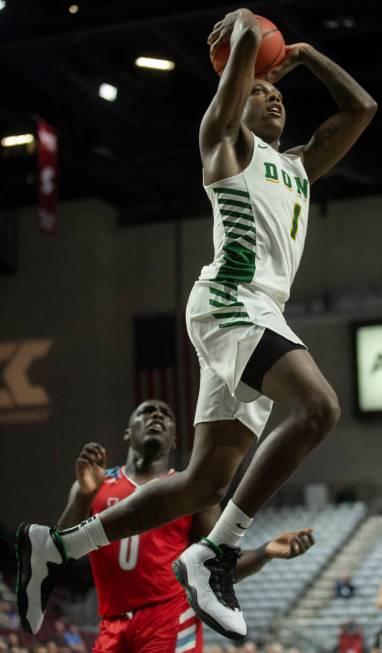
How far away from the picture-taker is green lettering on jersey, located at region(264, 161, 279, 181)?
4922 mm

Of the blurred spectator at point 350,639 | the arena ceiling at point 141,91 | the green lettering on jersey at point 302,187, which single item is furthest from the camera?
the arena ceiling at point 141,91

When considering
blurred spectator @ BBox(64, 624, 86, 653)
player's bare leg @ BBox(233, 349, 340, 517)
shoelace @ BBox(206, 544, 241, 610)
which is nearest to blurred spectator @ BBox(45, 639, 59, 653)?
blurred spectator @ BBox(64, 624, 86, 653)

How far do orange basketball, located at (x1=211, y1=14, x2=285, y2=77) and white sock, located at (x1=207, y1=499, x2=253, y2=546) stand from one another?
6.33 ft

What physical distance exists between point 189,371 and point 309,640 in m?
11.0

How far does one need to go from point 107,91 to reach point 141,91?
0.86 metres

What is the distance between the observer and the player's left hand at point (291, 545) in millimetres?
5730

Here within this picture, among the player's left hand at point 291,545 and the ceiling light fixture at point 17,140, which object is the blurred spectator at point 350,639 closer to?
the player's left hand at point 291,545

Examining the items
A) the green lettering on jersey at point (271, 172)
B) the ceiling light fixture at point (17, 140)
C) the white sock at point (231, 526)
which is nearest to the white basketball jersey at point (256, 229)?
the green lettering on jersey at point (271, 172)

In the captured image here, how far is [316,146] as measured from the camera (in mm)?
5406

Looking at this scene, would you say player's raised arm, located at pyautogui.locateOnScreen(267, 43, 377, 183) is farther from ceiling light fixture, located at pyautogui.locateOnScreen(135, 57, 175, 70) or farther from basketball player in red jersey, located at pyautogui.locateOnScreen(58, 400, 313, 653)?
ceiling light fixture, located at pyautogui.locateOnScreen(135, 57, 175, 70)

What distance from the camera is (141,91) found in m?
20.2

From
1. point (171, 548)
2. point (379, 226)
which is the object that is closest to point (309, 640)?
point (171, 548)

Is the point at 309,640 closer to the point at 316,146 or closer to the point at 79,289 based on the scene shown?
the point at 316,146

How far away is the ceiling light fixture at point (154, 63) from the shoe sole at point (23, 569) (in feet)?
47.2
